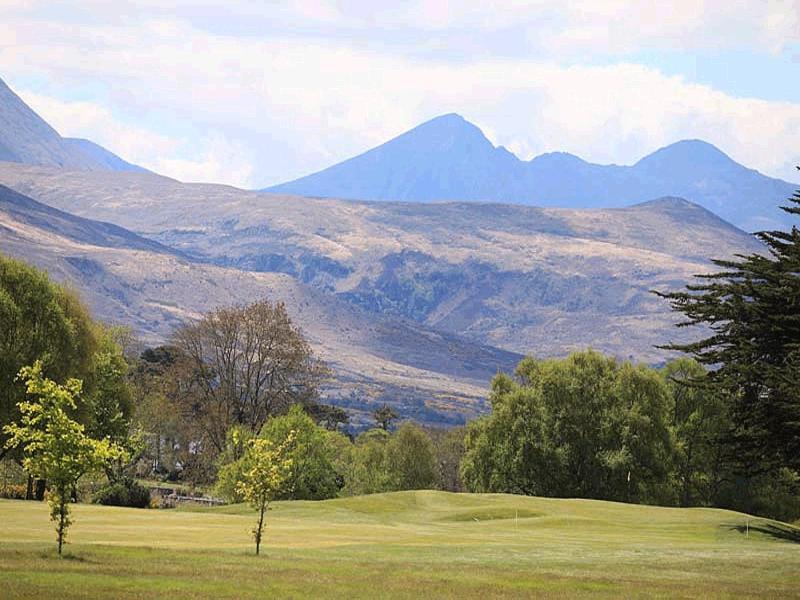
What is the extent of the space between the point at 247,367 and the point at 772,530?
168 ft

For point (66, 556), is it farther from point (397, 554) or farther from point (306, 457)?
point (306, 457)

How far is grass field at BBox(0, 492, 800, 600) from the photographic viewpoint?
1110 inches

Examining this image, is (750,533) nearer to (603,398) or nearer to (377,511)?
(377,511)

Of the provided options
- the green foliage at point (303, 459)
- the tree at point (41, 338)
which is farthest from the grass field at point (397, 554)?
the green foliage at point (303, 459)

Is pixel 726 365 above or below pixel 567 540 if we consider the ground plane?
above

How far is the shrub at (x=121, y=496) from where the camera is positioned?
6400cm

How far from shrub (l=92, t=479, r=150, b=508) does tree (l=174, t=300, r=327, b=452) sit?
26.9m

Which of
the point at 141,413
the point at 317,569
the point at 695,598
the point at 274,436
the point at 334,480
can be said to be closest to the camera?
the point at 695,598

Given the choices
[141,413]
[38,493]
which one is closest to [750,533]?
[38,493]

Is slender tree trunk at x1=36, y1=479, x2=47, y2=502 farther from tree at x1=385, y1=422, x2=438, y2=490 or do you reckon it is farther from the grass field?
tree at x1=385, y1=422, x2=438, y2=490

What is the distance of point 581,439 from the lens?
294 feet

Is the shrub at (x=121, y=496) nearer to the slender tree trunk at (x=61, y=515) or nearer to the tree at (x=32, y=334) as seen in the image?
the tree at (x=32, y=334)

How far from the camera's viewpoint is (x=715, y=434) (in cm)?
9244

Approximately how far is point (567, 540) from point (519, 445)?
42673 mm
